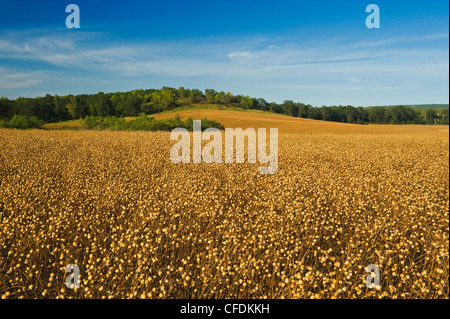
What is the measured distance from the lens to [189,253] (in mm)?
3363

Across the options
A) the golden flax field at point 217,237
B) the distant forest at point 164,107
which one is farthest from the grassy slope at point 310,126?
the golden flax field at point 217,237

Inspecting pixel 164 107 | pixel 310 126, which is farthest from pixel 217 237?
pixel 164 107

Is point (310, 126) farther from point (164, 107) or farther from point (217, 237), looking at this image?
point (164, 107)

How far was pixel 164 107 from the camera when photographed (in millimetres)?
73312

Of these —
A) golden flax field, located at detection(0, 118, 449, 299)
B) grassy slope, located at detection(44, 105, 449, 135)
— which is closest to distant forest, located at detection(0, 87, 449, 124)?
grassy slope, located at detection(44, 105, 449, 135)

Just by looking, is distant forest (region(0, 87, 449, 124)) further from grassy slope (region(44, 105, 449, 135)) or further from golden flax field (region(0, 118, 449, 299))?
golden flax field (region(0, 118, 449, 299))

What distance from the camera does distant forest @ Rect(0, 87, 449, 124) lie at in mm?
52906

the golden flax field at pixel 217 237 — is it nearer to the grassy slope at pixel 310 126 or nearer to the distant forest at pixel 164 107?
the grassy slope at pixel 310 126

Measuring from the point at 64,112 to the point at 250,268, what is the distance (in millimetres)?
68285

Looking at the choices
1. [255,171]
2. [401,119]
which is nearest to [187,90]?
[401,119]

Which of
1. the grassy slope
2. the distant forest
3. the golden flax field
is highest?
the distant forest

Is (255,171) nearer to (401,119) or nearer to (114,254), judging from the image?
(114,254)

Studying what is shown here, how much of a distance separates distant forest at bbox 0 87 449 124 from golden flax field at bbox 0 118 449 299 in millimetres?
47540

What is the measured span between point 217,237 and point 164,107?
73.7 meters
